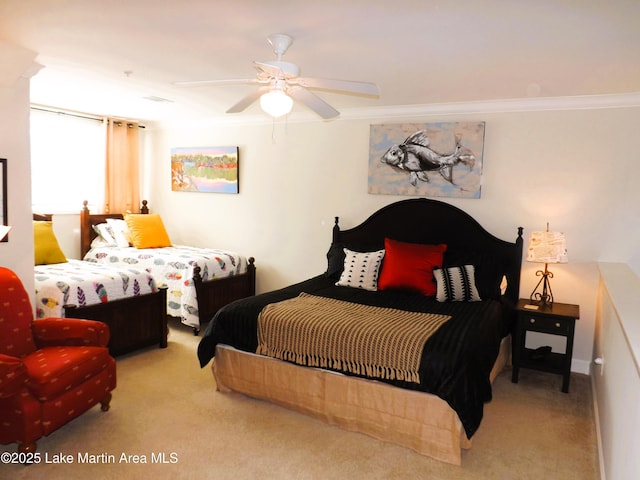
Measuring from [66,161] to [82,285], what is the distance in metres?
2.50

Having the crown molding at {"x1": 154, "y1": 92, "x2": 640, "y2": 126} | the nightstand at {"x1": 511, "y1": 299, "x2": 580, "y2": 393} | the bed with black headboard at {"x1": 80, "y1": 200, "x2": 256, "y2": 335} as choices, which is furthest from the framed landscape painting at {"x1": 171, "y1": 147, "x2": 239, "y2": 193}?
the nightstand at {"x1": 511, "y1": 299, "x2": 580, "y2": 393}

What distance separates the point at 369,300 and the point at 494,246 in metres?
1.33

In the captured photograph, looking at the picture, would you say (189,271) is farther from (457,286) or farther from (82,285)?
(457,286)

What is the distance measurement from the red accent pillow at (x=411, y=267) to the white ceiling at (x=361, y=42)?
4.41ft

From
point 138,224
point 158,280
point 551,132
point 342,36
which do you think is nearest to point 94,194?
point 138,224

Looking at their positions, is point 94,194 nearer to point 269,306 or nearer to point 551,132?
point 269,306

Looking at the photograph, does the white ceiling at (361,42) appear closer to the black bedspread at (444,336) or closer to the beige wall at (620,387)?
the beige wall at (620,387)

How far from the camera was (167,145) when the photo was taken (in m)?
6.12

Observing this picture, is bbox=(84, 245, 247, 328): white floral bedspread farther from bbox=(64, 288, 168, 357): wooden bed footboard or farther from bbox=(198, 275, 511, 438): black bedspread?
bbox=(198, 275, 511, 438): black bedspread

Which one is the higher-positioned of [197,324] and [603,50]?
[603,50]

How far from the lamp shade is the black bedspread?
485 millimetres

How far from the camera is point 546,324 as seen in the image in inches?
141

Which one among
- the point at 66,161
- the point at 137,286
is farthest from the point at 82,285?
the point at 66,161

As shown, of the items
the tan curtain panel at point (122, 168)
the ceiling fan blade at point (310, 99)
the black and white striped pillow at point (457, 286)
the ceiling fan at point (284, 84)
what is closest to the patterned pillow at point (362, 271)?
the black and white striped pillow at point (457, 286)
